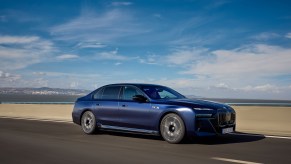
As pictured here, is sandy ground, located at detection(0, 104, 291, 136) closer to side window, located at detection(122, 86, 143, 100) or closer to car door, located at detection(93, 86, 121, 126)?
side window, located at detection(122, 86, 143, 100)

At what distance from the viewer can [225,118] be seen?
9.26 m

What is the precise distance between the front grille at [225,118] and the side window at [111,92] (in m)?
3.30

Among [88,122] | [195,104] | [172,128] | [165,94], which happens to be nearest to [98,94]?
[88,122]

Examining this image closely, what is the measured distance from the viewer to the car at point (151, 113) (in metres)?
8.92

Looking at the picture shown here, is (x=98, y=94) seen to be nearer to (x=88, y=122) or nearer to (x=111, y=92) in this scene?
(x=111, y=92)

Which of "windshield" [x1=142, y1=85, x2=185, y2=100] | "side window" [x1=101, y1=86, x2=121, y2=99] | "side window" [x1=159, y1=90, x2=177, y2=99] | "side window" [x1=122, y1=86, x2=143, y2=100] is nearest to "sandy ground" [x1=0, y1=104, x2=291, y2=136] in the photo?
"windshield" [x1=142, y1=85, x2=185, y2=100]

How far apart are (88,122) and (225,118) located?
4.45 metres

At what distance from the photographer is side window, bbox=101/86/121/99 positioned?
11114mm

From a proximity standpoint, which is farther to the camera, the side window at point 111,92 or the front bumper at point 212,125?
the side window at point 111,92

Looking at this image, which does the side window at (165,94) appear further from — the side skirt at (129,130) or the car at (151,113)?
the side skirt at (129,130)

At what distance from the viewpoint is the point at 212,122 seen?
8906 millimetres

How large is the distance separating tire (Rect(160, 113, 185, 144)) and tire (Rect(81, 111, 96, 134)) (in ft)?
9.02

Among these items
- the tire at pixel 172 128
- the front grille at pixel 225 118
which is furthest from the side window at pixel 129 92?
the front grille at pixel 225 118

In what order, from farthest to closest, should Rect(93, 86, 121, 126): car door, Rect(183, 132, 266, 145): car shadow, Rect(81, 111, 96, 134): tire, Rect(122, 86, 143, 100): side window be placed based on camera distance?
Rect(81, 111, 96, 134): tire → Rect(93, 86, 121, 126): car door → Rect(122, 86, 143, 100): side window → Rect(183, 132, 266, 145): car shadow
